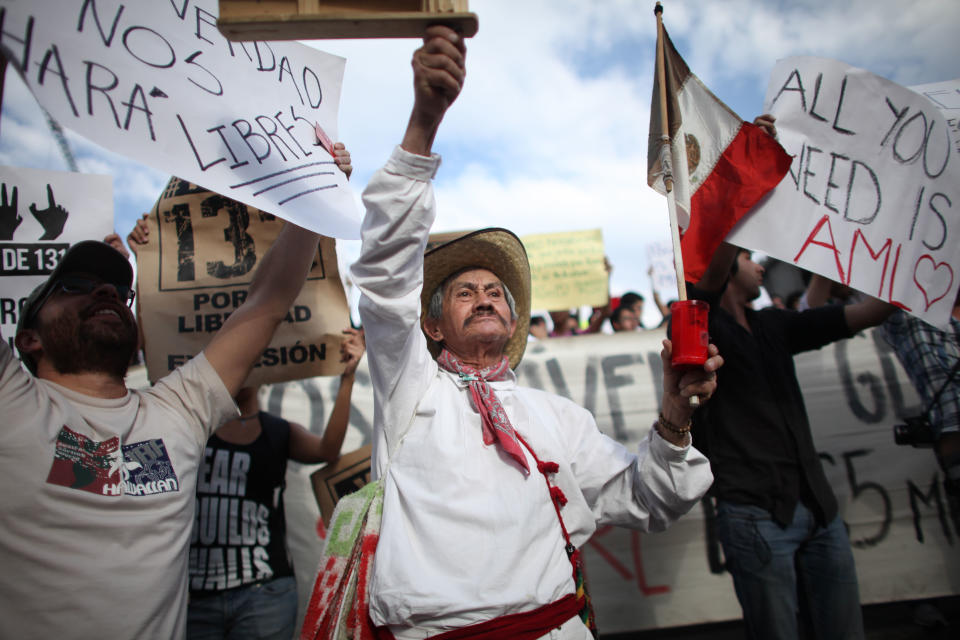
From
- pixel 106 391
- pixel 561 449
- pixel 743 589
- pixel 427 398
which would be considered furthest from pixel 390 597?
pixel 743 589

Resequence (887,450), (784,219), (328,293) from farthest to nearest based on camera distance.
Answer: (887,450)
(328,293)
(784,219)

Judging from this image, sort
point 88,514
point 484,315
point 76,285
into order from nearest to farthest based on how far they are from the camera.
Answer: point 88,514, point 76,285, point 484,315

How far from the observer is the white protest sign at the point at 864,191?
2.24 metres

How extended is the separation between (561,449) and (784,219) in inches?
51.1

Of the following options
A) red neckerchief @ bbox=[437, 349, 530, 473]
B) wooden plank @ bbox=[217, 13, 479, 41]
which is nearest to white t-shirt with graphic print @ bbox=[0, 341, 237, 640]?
red neckerchief @ bbox=[437, 349, 530, 473]

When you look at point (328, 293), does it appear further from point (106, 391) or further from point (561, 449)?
point (561, 449)

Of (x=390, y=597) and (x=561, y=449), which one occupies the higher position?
(x=561, y=449)

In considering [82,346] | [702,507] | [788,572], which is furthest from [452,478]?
[702,507]

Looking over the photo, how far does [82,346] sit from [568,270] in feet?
14.2

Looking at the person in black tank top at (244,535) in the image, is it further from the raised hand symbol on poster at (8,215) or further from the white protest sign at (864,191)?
the white protest sign at (864,191)

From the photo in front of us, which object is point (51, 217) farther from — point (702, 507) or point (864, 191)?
point (702, 507)

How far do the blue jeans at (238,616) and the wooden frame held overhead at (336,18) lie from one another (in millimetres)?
2091

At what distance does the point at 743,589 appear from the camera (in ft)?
7.72

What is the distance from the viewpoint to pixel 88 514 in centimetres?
141
